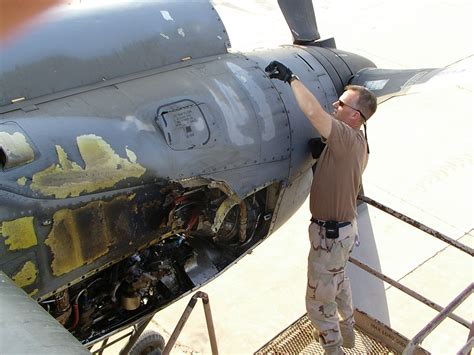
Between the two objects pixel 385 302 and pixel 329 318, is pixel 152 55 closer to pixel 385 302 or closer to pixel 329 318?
pixel 329 318

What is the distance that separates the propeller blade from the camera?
5.96m

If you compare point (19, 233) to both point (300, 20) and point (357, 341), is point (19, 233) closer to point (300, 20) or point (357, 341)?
point (357, 341)

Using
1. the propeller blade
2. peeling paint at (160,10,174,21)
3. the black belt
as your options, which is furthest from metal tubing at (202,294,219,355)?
the propeller blade

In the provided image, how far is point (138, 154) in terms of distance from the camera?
3939mm

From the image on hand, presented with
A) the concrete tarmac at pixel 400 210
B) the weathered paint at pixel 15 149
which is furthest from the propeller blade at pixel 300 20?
the weathered paint at pixel 15 149

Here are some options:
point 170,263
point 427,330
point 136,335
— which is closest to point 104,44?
point 170,263

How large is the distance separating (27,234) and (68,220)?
25cm

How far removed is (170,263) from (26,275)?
4.33 ft

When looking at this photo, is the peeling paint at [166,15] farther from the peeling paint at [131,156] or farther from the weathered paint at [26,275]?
the weathered paint at [26,275]

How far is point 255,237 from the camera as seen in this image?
5105 mm

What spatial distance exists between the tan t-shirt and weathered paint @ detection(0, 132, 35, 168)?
1.88m

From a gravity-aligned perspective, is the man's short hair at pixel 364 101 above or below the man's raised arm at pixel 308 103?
below

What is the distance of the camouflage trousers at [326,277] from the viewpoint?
4547mm

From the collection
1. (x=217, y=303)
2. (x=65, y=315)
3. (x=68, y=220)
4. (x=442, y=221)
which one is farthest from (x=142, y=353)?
(x=442, y=221)
